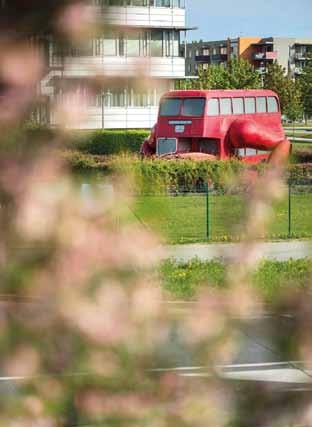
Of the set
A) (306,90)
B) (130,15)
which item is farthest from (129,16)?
(306,90)

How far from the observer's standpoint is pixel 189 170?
14867 millimetres

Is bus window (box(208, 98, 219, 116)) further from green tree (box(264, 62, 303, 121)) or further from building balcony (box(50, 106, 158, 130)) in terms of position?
building balcony (box(50, 106, 158, 130))

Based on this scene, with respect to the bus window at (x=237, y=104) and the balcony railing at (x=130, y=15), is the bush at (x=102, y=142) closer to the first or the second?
the balcony railing at (x=130, y=15)

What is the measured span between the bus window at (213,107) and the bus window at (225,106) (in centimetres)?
14

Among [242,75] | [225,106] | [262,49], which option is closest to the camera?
[262,49]

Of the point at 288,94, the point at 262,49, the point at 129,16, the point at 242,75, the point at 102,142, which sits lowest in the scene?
the point at 102,142

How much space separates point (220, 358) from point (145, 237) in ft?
0.49

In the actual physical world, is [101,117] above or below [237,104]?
below

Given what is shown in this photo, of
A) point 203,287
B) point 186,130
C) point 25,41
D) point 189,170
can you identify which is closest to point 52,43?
point 25,41

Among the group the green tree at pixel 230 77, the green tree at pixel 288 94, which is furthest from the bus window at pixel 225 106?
the green tree at pixel 230 77

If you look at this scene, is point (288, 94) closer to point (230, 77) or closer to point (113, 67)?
point (230, 77)

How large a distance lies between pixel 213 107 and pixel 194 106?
660 millimetres

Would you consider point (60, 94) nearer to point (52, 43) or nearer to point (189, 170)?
point (52, 43)

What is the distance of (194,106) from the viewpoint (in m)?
23.2
